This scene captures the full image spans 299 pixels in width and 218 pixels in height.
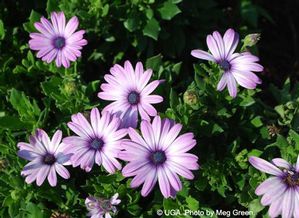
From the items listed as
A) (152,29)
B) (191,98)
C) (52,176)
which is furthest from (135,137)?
(152,29)

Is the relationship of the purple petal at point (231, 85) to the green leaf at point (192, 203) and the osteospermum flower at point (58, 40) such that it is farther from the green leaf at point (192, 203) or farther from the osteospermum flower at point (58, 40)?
the osteospermum flower at point (58, 40)

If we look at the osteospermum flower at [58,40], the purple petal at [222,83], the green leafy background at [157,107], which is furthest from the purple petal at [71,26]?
the purple petal at [222,83]

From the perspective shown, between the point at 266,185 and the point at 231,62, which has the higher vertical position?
the point at 231,62

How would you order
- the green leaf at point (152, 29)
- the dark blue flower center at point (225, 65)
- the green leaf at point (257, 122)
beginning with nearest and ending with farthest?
1. the dark blue flower center at point (225, 65)
2. the green leaf at point (257, 122)
3. the green leaf at point (152, 29)

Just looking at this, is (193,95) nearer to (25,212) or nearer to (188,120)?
(188,120)

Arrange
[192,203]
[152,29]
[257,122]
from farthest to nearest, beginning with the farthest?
[152,29]
[257,122]
[192,203]

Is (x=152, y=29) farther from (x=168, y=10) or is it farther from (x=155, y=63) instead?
(x=155, y=63)
